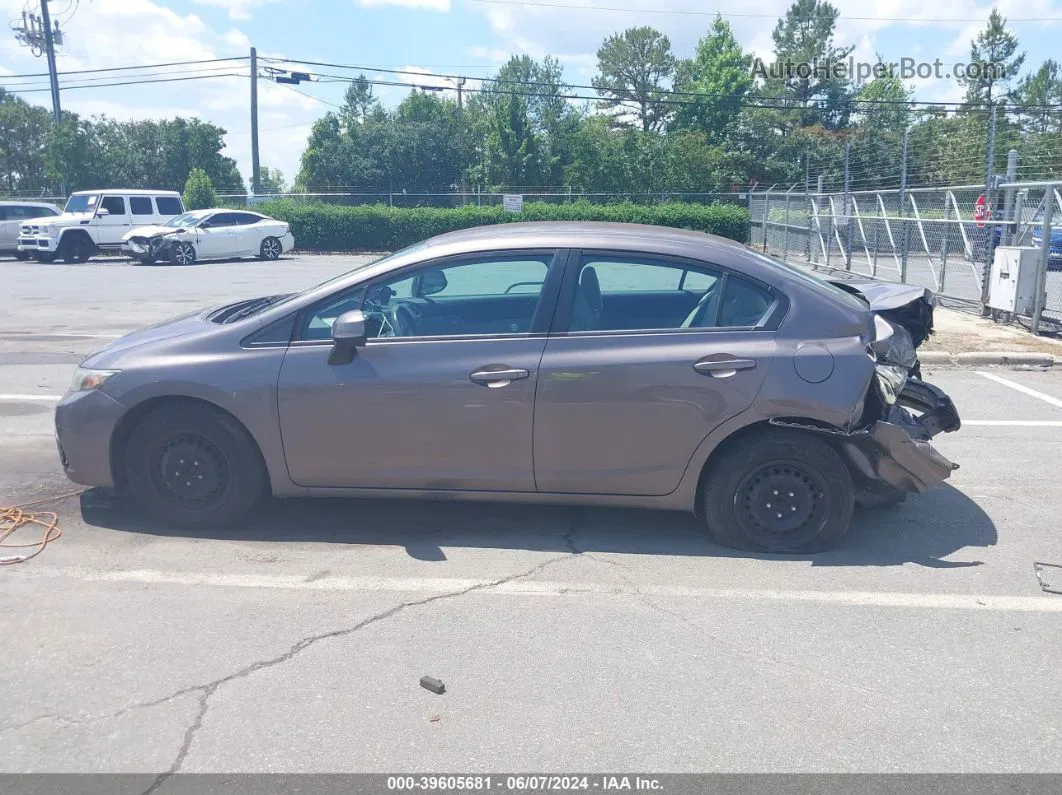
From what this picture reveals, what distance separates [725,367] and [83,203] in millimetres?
28226

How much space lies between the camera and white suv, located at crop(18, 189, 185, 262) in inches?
1075

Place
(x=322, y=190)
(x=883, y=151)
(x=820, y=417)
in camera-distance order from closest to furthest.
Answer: (x=820, y=417)
(x=883, y=151)
(x=322, y=190)

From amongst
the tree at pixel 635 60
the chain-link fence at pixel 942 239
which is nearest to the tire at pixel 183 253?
the chain-link fence at pixel 942 239

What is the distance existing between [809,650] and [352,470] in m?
2.47

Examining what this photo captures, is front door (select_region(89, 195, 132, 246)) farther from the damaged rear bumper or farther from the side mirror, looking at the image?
the damaged rear bumper

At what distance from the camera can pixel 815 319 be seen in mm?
4855

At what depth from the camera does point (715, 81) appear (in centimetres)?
6225

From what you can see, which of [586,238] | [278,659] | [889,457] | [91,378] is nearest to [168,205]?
[91,378]

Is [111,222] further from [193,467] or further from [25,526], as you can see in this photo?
[193,467]

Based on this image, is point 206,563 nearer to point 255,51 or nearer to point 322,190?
point 255,51

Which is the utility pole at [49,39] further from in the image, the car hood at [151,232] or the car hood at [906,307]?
the car hood at [906,307]

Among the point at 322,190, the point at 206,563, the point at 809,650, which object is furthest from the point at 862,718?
the point at 322,190
